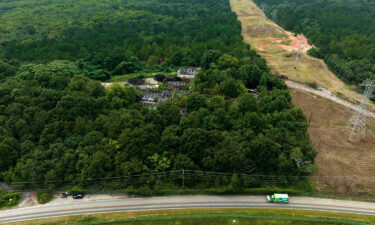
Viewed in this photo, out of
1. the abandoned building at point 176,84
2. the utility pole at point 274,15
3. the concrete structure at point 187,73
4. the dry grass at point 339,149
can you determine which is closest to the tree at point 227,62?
the concrete structure at point 187,73

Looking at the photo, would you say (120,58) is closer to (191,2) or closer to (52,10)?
(52,10)

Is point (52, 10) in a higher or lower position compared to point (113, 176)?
higher

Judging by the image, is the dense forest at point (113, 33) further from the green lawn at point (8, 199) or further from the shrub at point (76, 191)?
the shrub at point (76, 191)

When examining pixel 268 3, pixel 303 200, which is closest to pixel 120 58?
pixel 303 200

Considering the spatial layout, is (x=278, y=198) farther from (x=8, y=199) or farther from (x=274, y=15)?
(x=274, y=15)

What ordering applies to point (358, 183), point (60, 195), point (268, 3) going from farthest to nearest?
point (268, 3) → point (358, 183) → point (60, 195)

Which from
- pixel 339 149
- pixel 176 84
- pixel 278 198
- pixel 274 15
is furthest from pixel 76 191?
pixel 274 15
